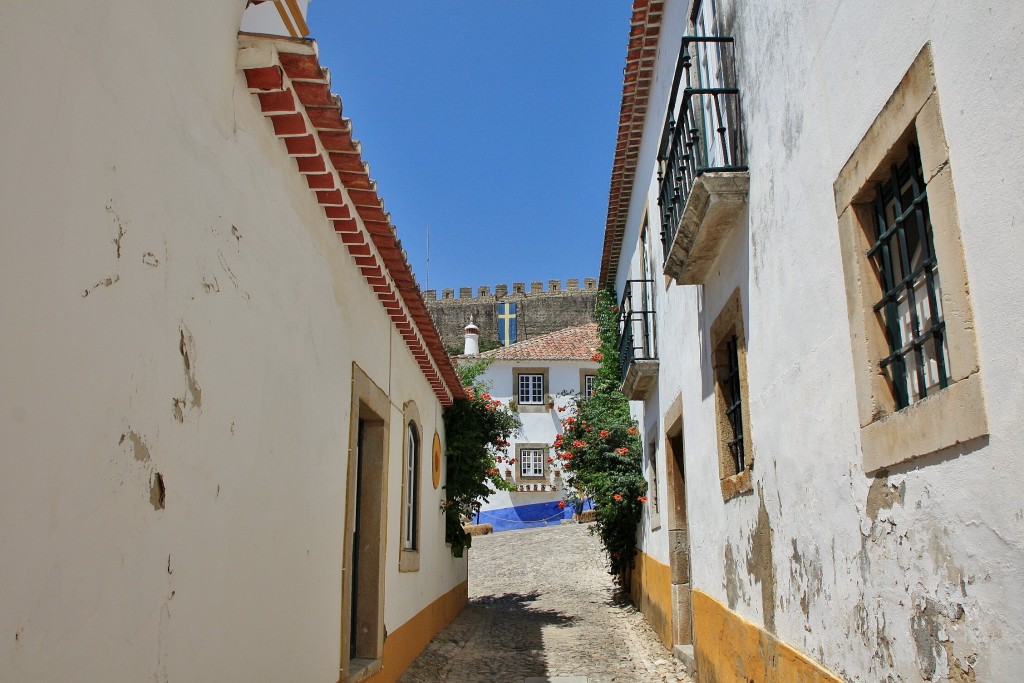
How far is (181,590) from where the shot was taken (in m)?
3.39

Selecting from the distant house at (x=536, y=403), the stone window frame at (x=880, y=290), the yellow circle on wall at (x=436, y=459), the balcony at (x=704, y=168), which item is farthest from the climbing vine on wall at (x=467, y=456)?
the distant house at (x=536, y=403)

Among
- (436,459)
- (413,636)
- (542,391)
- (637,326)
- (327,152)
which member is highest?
(542,391)

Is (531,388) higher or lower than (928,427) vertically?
higher

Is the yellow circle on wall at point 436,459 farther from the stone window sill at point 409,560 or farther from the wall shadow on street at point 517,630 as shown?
the wall shadow on street at point 517,630

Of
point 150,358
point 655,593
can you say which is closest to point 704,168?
point 150,358

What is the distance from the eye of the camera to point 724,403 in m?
6.92

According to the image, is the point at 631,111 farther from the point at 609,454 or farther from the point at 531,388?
the point at 531,388

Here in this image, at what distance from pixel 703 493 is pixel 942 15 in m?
5.50

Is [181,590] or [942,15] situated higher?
[942,15]

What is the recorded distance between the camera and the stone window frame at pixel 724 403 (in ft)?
19.6

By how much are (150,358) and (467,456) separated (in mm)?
10608

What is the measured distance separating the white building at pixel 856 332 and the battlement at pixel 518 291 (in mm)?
51721

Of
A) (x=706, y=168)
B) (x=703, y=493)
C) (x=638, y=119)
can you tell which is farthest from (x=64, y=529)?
(x=638, y=119)

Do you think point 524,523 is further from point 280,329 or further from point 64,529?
point 64,529
